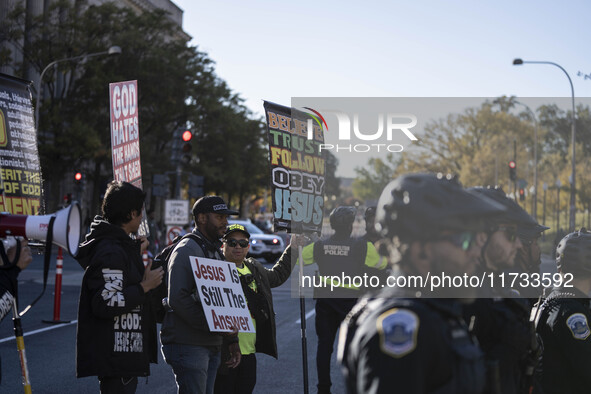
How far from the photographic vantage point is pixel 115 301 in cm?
420

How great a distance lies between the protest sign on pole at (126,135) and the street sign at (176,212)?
9.96 meters

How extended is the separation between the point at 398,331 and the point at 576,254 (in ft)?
7.32

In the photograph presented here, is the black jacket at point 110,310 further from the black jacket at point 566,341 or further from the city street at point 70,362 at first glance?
the black jacket at point 566,341

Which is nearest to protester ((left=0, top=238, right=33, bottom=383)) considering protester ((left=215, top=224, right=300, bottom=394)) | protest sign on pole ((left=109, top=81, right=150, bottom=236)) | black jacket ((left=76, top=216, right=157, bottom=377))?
black jacket ((left=76, top=216, right=157, bottom=377))

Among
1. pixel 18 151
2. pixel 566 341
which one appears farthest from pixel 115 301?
pixel 18 151

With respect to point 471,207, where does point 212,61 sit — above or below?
above

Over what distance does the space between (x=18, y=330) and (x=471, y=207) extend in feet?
11.3

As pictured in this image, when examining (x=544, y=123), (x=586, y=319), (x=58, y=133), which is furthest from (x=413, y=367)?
(x=544, y=123)

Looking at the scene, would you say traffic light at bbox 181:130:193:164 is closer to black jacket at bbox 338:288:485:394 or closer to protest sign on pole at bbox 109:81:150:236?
protest sign on pole at bbox 109:81:150:236

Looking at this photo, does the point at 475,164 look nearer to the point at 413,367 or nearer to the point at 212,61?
the point at 212,61

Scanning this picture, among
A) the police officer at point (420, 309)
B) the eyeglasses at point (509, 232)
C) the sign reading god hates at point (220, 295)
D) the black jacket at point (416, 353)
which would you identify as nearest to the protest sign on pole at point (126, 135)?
the sign reading god hates at point (220, 295)

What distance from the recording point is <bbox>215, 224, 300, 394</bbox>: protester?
214 inches

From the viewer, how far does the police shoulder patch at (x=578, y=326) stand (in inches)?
133

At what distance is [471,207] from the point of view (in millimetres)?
1986
